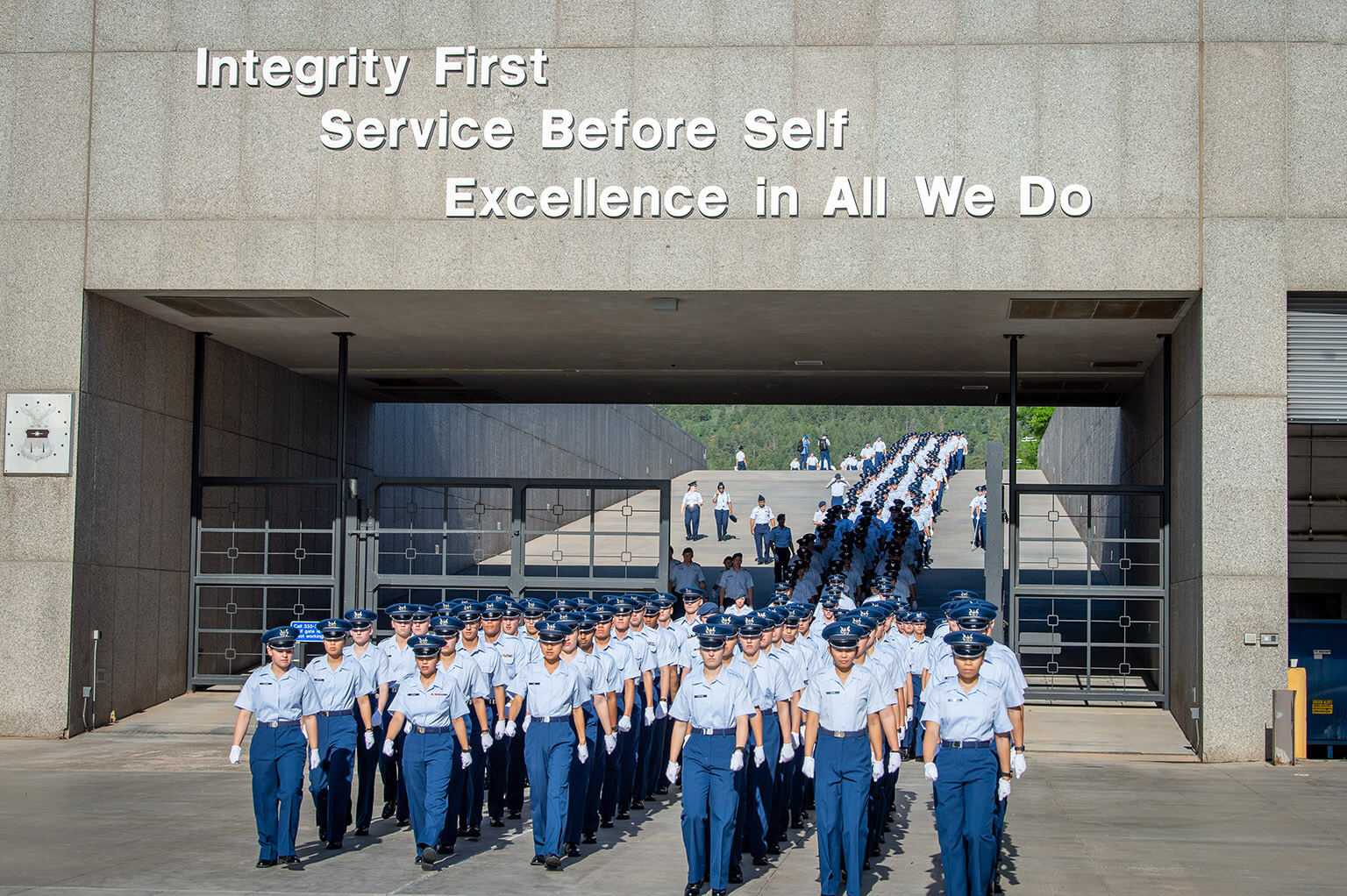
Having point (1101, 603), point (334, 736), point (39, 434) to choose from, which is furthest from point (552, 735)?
point (1101, 603)

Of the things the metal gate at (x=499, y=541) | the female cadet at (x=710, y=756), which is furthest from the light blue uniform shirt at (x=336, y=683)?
the metal gate at (x=499, y=541)

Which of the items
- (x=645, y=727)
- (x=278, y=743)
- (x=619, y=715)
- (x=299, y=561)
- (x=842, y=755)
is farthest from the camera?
(x=299, y=561)

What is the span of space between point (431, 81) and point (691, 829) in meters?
10.3

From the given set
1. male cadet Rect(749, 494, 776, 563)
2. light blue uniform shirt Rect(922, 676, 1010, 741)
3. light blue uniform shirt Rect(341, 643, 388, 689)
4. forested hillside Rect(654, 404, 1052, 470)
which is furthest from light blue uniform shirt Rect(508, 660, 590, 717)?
forested hillside Rect(654, 404, 1052, 470)

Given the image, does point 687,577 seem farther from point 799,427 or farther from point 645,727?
point 799,427

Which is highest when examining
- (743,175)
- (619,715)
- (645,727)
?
(743,175)

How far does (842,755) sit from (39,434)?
11373mm

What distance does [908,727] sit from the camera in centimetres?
1386

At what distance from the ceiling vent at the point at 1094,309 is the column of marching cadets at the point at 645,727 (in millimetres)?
4512

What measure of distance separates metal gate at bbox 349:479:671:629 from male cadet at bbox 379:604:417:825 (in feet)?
20.6

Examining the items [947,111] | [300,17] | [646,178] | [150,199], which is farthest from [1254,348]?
[150,199]

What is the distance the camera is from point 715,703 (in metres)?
9.29

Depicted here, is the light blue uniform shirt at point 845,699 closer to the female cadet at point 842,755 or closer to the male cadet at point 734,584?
the female cadet at point 842,755

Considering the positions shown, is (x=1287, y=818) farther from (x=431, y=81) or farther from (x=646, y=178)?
(x=431, y=81)
